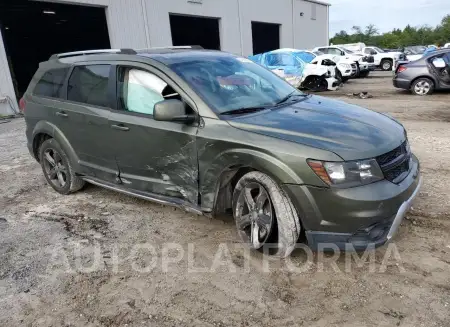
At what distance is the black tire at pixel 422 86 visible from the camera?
12172mm

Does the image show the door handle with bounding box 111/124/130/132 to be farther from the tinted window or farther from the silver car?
the silver car

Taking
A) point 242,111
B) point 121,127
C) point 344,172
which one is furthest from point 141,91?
point 344,172

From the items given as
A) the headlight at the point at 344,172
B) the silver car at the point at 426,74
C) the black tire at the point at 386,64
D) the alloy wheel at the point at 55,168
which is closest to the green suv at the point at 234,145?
the headlight at the point at 344,172

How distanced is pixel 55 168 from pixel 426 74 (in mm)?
11525

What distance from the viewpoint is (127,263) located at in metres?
3.33

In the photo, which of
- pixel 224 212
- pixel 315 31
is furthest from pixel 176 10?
pixel 315 31

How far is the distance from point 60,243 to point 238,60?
2.69 metres

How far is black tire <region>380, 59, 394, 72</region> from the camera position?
26.2 meters

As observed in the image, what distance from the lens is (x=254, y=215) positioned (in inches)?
127

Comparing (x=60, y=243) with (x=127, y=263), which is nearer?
(x=127, y=263)

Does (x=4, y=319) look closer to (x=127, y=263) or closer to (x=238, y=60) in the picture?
(x=127, y=263)

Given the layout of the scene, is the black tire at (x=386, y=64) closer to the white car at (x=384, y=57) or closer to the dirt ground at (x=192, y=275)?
the white car at (x=384, y=57)

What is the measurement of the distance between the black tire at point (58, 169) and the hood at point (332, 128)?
8.42ft

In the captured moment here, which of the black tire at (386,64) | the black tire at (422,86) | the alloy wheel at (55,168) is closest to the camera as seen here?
the alloy wheel at (55,168)
